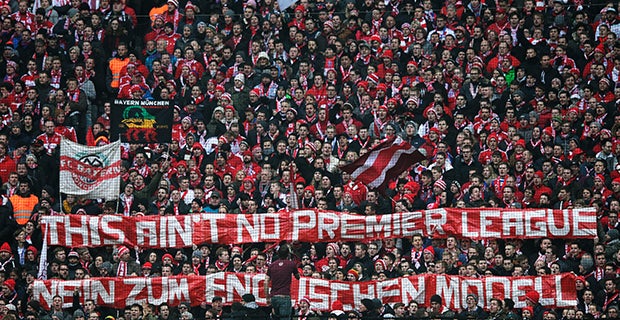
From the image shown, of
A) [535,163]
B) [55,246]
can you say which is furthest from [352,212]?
[55,246]

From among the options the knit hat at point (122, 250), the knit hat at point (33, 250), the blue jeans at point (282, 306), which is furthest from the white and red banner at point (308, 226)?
the blue jeans at point (282, 306)

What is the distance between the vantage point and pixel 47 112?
24609 millimetres

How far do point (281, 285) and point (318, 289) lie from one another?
23.0 inches

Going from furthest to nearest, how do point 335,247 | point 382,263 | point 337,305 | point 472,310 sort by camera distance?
point 335,247, point 382,263, point 337,305, point 472,310

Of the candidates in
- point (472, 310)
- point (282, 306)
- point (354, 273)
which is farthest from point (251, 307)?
point (472, 310)

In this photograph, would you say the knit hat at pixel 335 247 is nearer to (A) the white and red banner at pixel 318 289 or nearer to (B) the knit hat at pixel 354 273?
(B) the knit hat at pixel 354 273

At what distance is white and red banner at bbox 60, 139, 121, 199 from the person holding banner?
311 centimetres

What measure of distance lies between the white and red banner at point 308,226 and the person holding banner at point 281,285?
1.14 metres

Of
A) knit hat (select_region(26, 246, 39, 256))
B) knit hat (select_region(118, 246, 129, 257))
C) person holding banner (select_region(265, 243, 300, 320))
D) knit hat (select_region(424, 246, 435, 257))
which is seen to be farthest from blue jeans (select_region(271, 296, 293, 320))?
knit hat (select_region(26, 246, 39, 256))

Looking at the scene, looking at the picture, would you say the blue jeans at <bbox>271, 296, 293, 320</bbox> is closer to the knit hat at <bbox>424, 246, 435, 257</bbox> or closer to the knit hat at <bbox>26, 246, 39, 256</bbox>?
the knit hat at <bbox>424, 246, 435, 257</bbox>

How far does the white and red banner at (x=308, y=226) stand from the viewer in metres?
22.6

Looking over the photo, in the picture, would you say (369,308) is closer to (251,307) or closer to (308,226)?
(251,307)

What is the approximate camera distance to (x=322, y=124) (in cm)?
2430

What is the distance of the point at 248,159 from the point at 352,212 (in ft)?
6.42
